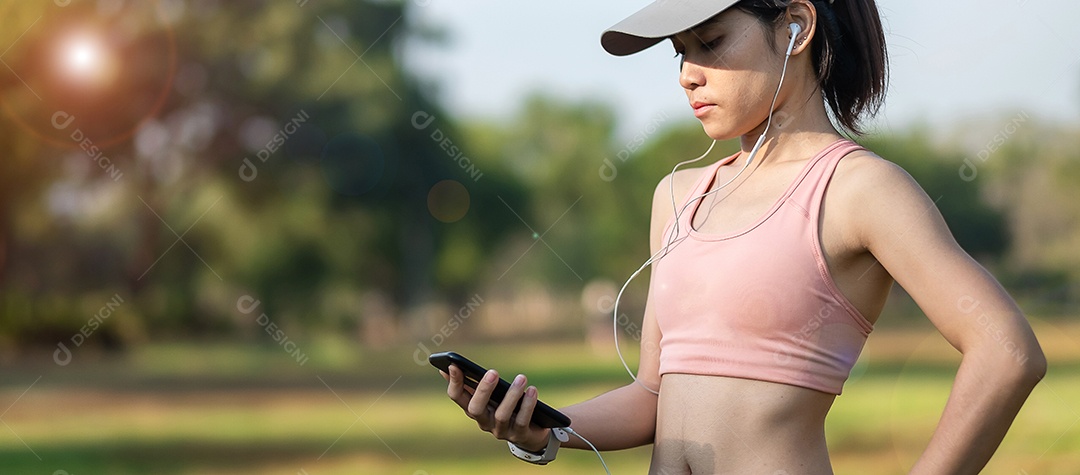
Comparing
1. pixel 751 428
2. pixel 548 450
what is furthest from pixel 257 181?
pixel 751 428

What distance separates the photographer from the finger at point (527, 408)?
1.90 m

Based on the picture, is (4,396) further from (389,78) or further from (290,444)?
(389,78)

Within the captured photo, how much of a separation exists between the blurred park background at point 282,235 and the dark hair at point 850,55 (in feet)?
35.3

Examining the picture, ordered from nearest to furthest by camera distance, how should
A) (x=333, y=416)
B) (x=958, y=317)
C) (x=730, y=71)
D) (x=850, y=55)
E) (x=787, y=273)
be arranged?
1. (x=958, y=317)
2. (x=787, y=273)
3. (x=730, y=71)
4. (x=850, y=55)
5. (x=333, y=416)

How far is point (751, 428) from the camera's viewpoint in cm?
183

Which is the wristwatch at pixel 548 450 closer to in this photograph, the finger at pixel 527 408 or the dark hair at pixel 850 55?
the finger at pixel 527 408

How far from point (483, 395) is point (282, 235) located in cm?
2513

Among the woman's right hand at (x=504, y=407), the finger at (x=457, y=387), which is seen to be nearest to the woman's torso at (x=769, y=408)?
the woman's right hand at (x=504, y=407)

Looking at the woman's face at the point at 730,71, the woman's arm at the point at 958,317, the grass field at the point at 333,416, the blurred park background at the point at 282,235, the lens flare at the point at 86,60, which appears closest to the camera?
the woman's arm at the point at 958,317

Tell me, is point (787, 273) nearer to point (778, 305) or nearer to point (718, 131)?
point (778, 305)

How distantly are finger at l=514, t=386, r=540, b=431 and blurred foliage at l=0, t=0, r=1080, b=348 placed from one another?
66.1 feet

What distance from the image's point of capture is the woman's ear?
1968 mm

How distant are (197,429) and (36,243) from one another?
47.4 ft

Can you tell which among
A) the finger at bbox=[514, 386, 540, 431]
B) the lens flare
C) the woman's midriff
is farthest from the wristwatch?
the lens flare
